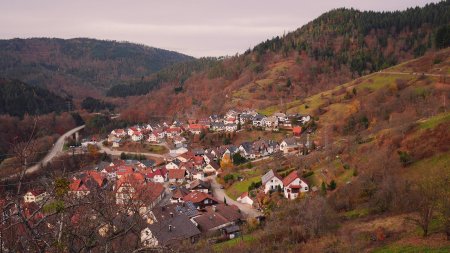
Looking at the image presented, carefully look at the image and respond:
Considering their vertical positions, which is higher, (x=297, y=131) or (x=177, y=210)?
(x=297, y=131)

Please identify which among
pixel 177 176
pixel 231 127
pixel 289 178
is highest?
pixel 289 178

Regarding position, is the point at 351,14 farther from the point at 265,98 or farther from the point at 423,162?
the point at 423,162

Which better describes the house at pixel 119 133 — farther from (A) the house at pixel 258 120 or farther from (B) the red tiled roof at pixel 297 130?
(B) the red tiled roof at pixel 297 130

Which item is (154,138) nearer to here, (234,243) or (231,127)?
(231,127)

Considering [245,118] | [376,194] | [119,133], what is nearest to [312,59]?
[245,118]

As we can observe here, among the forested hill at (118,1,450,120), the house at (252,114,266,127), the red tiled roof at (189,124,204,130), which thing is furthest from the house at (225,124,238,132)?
the forested hill at (118,1,450,120)

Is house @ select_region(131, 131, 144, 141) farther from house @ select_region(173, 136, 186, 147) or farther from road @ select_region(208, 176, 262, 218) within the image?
road @ select_region(208, 176, 262, 218)
